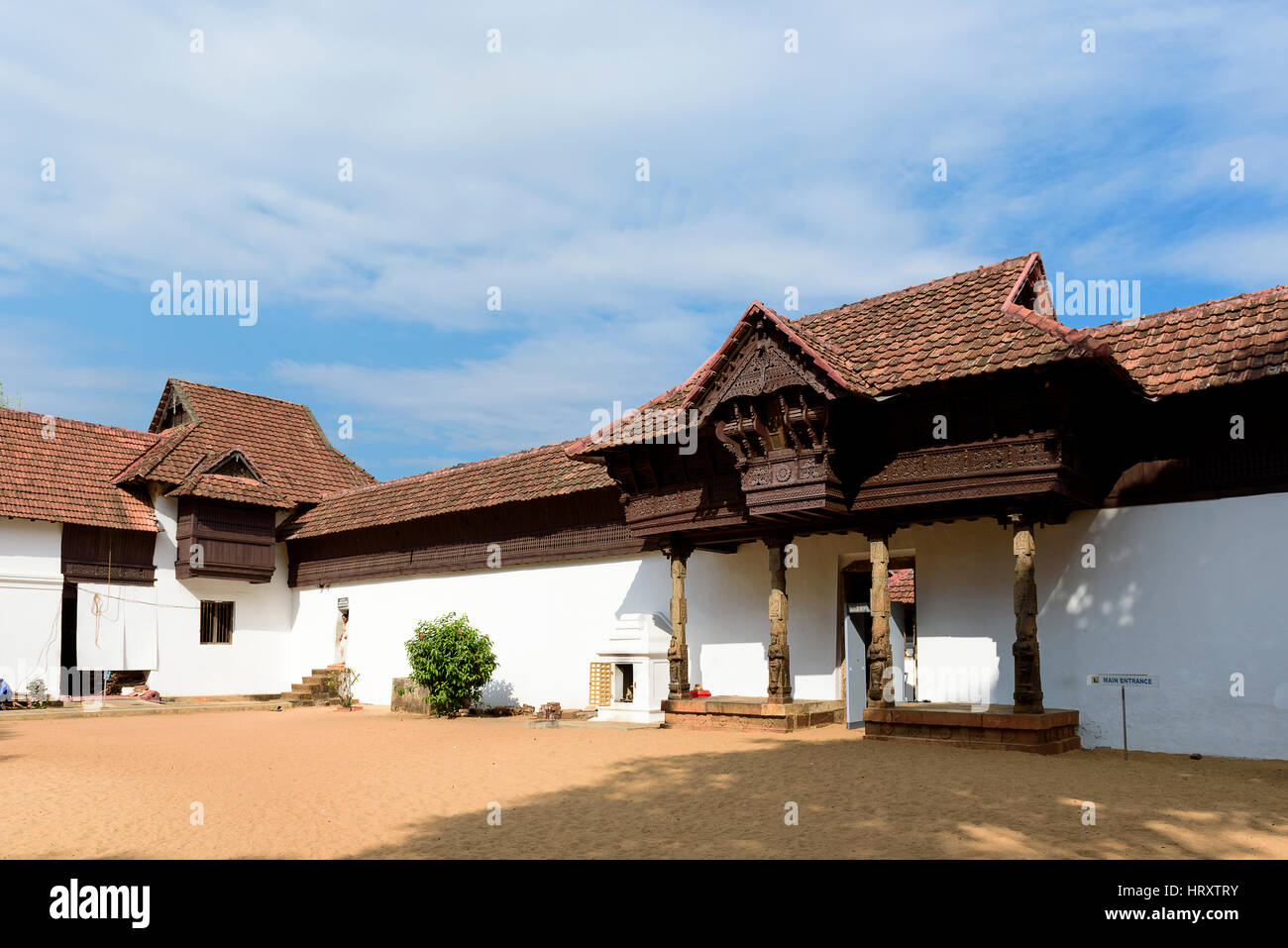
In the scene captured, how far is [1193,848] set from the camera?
19.5ft

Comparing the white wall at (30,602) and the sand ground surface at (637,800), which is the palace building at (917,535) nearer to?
the white wall at (30,602)

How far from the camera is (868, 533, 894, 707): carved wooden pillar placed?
11.7 metres

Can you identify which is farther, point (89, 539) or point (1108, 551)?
point (89, 539)

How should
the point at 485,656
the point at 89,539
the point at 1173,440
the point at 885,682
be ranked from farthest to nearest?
the point at 89,539 → the point at 485,656 → the point at 885,682 → the point at 1173,440

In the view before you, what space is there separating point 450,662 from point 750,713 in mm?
6218

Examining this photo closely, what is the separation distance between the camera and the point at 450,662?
659 inches

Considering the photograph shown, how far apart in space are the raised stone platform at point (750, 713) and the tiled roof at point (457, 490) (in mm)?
4206

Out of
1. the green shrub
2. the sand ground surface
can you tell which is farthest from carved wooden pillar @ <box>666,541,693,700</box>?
the green shrub

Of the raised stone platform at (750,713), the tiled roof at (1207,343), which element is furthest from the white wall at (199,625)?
the tiled roof at (1207,343)

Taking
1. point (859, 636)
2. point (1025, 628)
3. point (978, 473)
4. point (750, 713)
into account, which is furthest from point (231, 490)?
point (1025, 628)

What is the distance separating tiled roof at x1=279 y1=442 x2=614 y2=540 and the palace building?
0.12 m
